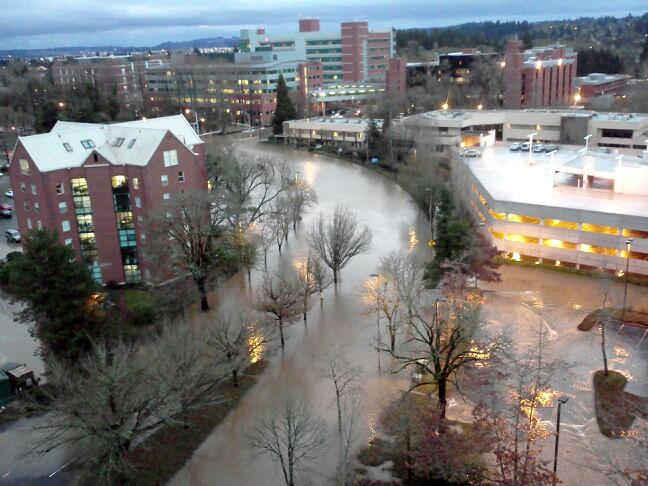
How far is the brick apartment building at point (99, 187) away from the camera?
28453 millimetres

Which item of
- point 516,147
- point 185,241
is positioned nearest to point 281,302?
point 185,241

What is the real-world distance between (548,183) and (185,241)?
2008 cm

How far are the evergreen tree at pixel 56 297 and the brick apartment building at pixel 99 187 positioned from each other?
25.2 ft

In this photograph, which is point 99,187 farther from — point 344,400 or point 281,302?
point 344,400

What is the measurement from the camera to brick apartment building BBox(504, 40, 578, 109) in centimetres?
7056

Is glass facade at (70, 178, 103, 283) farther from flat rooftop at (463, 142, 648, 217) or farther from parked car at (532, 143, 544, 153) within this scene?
parked car at (532, 143, 544, 153)

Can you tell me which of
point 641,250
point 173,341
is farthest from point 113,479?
point 641,250

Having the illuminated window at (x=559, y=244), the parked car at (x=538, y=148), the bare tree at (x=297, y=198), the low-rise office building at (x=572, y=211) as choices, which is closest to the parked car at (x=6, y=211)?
the bare tree at (x=297, y=198)

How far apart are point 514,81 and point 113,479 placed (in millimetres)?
65757

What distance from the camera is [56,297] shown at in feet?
67.1

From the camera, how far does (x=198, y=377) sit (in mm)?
18062

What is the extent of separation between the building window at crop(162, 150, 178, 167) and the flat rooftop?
16.0 metres

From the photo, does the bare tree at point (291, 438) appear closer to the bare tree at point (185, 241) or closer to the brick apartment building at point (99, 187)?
the bare tree at point (185, 241)

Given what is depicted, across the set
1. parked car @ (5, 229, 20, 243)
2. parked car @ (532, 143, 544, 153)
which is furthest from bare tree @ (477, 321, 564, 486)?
parked car @ (5, 229, 20, 243)
